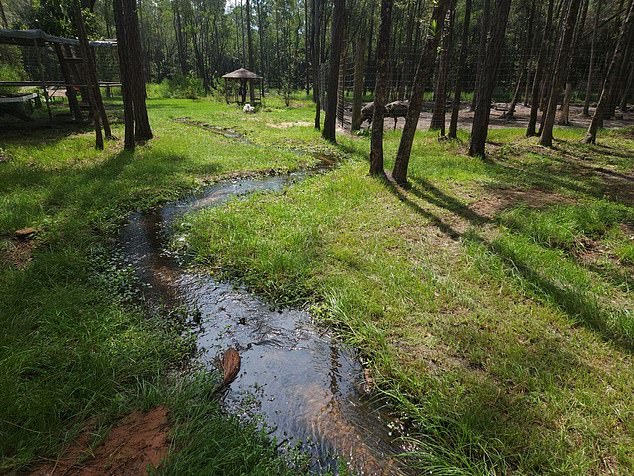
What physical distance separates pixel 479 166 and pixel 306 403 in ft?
23.5

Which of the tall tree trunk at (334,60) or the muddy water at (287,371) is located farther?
the tall tree trunk at (334,60)

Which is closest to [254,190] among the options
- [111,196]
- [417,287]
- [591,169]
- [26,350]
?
[111,196]

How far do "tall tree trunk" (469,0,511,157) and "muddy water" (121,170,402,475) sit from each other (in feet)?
23.7

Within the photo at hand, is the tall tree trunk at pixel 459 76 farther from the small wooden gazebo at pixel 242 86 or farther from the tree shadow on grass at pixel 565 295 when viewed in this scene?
the small wooden gazebo at pixel 242 86

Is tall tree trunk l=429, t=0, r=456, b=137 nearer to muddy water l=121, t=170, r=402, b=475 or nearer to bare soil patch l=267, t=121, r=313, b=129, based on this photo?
bare soil patch l=267, t=121, r=313, b=129

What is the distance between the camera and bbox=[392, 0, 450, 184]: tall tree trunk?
5723 mm

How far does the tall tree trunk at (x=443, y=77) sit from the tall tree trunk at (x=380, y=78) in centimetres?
351

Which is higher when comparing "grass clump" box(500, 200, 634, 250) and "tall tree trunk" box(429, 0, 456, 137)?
"tall tree trunk" box(429, 0, 456, 137)

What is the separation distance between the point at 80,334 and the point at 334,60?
1091 centimetres

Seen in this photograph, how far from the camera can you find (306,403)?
2504 mm

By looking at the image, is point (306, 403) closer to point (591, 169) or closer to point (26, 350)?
point (26, 350)

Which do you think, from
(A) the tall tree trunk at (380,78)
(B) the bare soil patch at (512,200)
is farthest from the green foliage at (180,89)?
(B) the bare soil patch at (512,200)

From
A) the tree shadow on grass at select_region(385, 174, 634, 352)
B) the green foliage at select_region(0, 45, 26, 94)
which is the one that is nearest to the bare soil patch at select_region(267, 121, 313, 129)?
the tree shadow on grass at select_region(385, 174, 634, 352)

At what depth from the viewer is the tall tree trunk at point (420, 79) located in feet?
18.8
